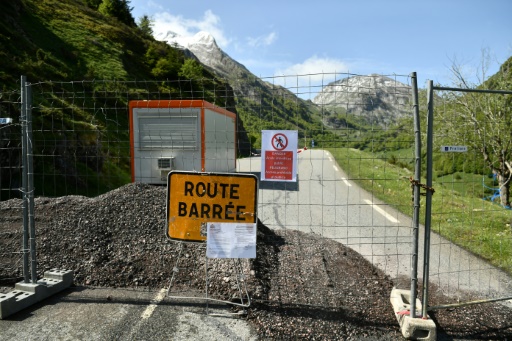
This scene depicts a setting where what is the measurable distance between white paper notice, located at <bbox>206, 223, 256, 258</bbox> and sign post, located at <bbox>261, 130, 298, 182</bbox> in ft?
2.33

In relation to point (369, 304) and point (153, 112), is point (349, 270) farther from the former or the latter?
point (153, 112)

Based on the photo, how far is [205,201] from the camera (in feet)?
15.2

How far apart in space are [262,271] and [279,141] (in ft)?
5.99

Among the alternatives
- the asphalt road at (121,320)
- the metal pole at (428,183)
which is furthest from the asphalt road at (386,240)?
the asphalt road at (121,320)

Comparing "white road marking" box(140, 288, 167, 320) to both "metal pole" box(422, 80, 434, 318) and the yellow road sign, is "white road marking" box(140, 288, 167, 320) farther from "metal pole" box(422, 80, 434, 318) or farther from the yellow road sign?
"metal pole" box(422, 80, 434, 318)

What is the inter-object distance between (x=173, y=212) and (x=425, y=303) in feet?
9.96

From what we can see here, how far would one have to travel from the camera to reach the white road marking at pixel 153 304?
428cm

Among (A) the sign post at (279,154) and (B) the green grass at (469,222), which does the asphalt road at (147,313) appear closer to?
(A) the sign post at (279,154)

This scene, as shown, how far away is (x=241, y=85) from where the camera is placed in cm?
564

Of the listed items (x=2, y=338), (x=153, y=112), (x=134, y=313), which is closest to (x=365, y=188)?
(x=153, y=112)

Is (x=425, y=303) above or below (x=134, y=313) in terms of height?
above

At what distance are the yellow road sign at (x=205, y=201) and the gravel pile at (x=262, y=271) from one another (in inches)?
34.4

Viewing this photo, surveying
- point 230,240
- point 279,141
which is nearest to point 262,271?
point 230,240

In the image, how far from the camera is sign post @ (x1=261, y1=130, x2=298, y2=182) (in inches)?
185
